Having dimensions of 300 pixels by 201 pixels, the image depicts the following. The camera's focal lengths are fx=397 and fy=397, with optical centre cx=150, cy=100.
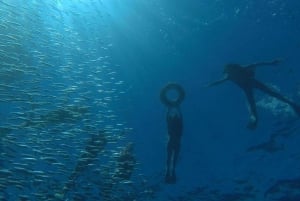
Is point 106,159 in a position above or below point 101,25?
below

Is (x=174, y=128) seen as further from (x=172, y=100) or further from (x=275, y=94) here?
(x=275, y=94)

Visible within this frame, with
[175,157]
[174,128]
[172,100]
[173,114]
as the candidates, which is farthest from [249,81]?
[175,157]

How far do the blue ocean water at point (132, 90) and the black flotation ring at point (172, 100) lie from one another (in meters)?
0.62

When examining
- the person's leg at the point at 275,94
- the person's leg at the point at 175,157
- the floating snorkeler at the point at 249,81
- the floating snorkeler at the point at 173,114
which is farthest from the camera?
the person's leg at the point at 175,157

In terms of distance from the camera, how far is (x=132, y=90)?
536 inches

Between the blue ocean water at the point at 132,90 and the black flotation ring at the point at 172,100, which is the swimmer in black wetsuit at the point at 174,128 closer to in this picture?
the black flotation ring at the point at 172,100

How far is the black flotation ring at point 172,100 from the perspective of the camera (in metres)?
12.1

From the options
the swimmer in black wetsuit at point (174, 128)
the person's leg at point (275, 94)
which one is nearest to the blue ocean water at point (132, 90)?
the person's leg at point (275, 94)

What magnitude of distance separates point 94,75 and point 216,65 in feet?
13.5

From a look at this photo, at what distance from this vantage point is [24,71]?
42.3 feet

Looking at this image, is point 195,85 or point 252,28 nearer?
point 252,28

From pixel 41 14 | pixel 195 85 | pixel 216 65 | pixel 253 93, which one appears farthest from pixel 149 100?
pixel 41 14

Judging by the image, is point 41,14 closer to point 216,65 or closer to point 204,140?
point 216,65

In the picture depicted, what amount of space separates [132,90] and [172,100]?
163 cm
